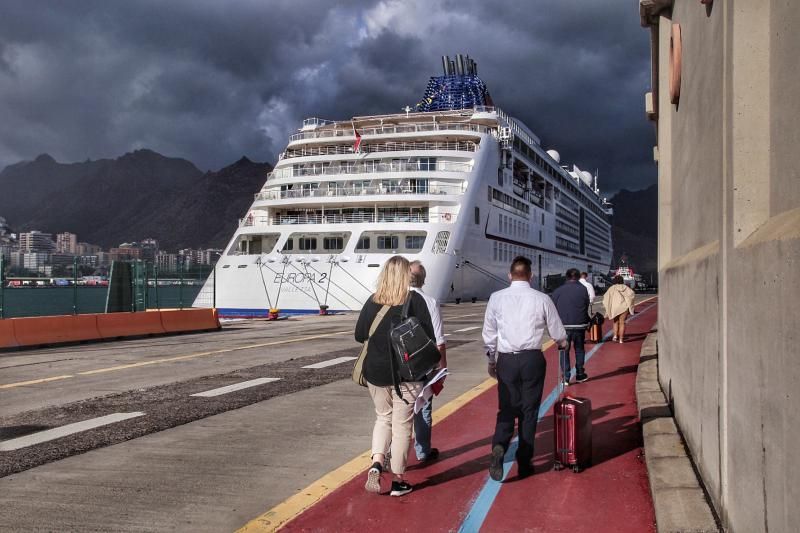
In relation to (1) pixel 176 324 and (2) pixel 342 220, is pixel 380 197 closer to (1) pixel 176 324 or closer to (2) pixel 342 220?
(2) pixel 342 220

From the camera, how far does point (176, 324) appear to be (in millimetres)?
22281

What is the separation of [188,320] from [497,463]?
62.4ft

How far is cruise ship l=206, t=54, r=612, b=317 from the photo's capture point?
116ft

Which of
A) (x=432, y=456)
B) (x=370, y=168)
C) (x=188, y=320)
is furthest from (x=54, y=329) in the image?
(x=370, y=168)

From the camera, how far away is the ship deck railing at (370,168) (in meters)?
39.1

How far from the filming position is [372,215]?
3781 cm

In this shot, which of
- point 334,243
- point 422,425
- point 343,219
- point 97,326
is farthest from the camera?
point 343,219

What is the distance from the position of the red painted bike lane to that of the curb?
6.6 inches

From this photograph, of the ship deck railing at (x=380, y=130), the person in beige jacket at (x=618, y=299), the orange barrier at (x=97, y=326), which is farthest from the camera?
the ship deck railing at (x=380, y=130)

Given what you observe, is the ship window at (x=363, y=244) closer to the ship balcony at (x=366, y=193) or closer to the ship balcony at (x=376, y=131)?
the ship balcony at (x=366, y=193)

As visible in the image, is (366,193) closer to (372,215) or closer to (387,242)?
(372,215)

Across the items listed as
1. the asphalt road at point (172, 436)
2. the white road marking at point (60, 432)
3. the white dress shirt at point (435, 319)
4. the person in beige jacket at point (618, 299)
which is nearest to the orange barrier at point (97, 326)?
the asphalt road at point (172, 436)

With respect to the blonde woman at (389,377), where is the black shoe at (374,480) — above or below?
below

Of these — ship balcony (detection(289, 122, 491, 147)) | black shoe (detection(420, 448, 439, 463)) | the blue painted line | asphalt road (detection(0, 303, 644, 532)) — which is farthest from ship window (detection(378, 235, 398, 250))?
black shoe (detection(420, 448, 439, 463))
